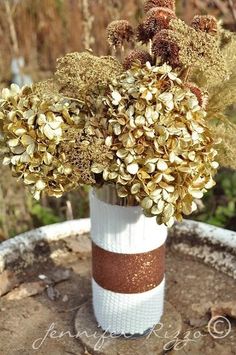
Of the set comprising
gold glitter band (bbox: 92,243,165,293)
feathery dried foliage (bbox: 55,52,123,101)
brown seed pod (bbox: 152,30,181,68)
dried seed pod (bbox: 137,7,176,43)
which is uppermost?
dried seed pod (bbox: 137,7,176,43)

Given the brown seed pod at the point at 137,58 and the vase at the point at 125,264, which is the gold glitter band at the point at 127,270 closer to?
the vase at the point at 125,264

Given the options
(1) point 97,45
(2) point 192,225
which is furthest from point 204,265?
(1) point 97,45

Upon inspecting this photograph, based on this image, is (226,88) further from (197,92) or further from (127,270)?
(127,270)

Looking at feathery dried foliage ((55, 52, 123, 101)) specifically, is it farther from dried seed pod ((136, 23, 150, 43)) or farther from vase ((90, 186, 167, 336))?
vase ((90, 186, 167, 336))

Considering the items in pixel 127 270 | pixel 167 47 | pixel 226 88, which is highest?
pixel 167 47

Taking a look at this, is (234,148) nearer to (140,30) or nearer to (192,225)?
(140,30)

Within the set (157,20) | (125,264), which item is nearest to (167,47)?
(157,20)

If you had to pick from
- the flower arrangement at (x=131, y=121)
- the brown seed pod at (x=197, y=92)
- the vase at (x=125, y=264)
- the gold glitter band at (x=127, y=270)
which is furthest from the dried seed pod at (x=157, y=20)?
the gold glitter band at (x=127, y=270)

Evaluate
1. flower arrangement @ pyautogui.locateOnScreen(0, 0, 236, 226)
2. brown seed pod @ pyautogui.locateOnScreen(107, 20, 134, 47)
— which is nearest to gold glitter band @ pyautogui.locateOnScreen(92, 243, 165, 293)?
flower arrangement @ pyautogui.locateOnScreen(0, 0, 236, 226)
